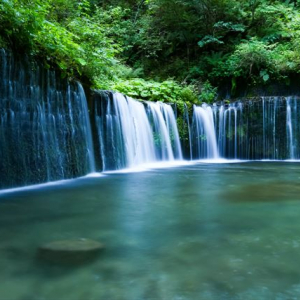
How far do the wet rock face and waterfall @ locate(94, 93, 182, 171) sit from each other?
5996 millimetres

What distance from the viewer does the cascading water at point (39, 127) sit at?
19.1ft

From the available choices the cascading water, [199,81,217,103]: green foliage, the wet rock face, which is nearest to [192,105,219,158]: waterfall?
[199,81,217,103]: green foliage

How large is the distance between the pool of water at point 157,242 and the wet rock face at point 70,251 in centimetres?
8

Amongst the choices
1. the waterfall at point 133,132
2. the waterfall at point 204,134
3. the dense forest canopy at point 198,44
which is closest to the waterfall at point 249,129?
the waterfall at point 204,134

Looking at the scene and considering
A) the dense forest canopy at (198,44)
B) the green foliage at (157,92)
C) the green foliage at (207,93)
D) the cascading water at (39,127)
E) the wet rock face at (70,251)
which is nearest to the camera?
the wet rock face at (70,251)

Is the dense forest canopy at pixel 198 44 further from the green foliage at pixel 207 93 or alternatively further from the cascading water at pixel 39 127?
the cascading water at pixel 39 127

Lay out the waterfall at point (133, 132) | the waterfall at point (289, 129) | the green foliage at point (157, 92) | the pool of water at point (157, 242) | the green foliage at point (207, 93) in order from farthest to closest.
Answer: the green foliage at point (207, 93), the waterfall at point (289, 129), the green foliage at point (157, 92), the waterfall at point (133, 132), the pool of water at point (157, 242)

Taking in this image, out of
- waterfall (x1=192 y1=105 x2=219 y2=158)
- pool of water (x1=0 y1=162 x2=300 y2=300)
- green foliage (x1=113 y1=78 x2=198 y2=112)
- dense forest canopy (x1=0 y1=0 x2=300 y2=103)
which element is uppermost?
dense forest canopy (x1=0 y1=0 x2=300 y2=103)

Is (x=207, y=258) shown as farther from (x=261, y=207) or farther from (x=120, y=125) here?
(x=120, y=125)

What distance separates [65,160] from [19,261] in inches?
188

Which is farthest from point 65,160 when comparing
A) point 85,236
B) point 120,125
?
point 85,236

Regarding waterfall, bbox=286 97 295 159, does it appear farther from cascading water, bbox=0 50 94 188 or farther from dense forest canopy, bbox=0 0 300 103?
cascading water, bbox=0 50 94 188

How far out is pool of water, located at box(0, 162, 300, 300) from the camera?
85.3 inches

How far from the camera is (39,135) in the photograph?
6.54 meters
